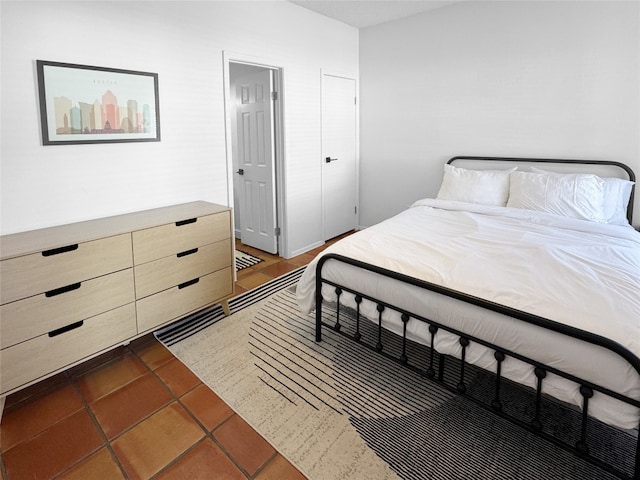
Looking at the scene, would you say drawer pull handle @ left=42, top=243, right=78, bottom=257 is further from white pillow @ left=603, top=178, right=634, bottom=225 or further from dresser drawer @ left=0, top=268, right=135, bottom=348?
white pillow @ left=603, top=178, right=634, bottom=225

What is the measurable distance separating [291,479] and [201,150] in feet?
8.18

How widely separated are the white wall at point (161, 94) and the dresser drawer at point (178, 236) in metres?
0.50

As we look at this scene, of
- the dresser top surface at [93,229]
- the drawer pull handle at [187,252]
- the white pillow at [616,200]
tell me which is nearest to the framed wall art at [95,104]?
the dresser top surface at [93,229]

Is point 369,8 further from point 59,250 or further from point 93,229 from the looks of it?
point 59,250

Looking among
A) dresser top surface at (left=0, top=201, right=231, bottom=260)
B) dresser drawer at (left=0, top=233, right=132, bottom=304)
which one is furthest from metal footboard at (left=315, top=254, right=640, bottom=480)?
dresser drawer at (left=0, top=233, right=132, bottom=304)

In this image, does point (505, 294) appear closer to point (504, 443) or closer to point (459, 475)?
point (504, 443)

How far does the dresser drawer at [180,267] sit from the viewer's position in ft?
7.81

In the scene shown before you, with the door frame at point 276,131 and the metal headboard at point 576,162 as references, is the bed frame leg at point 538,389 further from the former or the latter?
the door frame at point 276,131

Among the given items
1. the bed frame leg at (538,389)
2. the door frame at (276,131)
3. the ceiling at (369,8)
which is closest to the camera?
the bed frame leg at (538,389)

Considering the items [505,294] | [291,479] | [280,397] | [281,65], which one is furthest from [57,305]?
[281,65]

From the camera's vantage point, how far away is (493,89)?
3740 millimetres

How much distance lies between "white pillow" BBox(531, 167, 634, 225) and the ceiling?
2.26 metres

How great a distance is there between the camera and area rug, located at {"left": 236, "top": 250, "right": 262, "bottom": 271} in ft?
13.1

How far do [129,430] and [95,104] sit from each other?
197 centimetres
